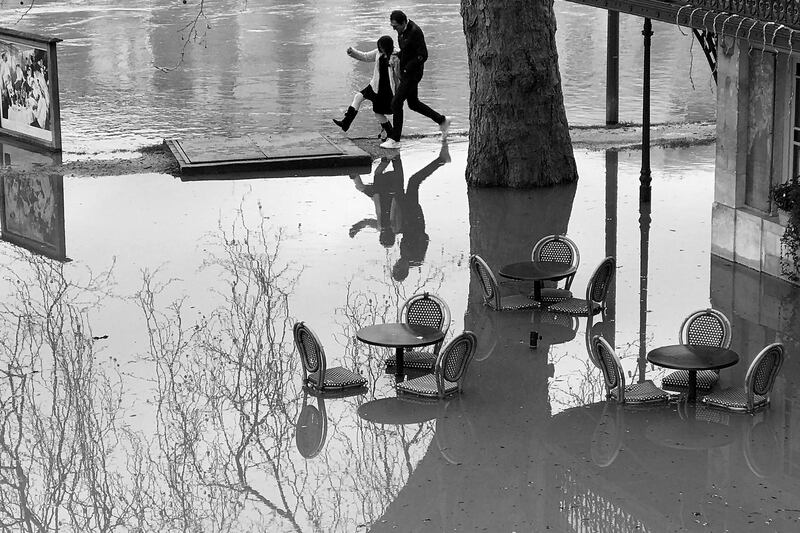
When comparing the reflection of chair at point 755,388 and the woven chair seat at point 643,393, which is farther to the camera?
the woven chair seat at point 643,393

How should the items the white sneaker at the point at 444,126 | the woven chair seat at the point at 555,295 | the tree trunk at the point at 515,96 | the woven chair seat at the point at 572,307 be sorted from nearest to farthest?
1. the woven chair seat at the point at 572,307
2. the woven chair seat at the point at 555,295
3. the tree trunk at the point at 515,96
4. the white sneaker at the point at 444,126

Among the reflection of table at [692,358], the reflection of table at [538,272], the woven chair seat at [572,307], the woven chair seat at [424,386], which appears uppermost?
the reflection of table at [538,272]

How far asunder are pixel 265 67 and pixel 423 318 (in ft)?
57.9

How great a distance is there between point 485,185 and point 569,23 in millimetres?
17074

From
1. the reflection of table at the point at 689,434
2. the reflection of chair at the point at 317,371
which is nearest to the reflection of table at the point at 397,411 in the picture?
the reflection of chair at the point at 317,371

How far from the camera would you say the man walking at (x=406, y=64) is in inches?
819

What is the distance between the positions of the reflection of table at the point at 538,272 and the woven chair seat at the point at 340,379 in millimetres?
2517

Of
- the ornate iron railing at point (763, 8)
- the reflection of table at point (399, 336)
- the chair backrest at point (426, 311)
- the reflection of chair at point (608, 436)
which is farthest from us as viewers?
the ornate iron railing at point (763, 8)

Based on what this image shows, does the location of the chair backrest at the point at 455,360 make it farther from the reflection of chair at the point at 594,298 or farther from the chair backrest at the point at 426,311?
the reflection of chair at the point at 594,298

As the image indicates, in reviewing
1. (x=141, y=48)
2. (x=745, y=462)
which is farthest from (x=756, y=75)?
(x=141, y=48)

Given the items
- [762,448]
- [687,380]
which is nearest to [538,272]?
[687,380]

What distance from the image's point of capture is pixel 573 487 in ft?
32.2

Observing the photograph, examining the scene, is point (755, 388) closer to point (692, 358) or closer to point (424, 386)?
point (692, 358)

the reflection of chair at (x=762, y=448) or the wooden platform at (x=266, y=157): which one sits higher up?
the wooden platform at (x=266, y=157)
